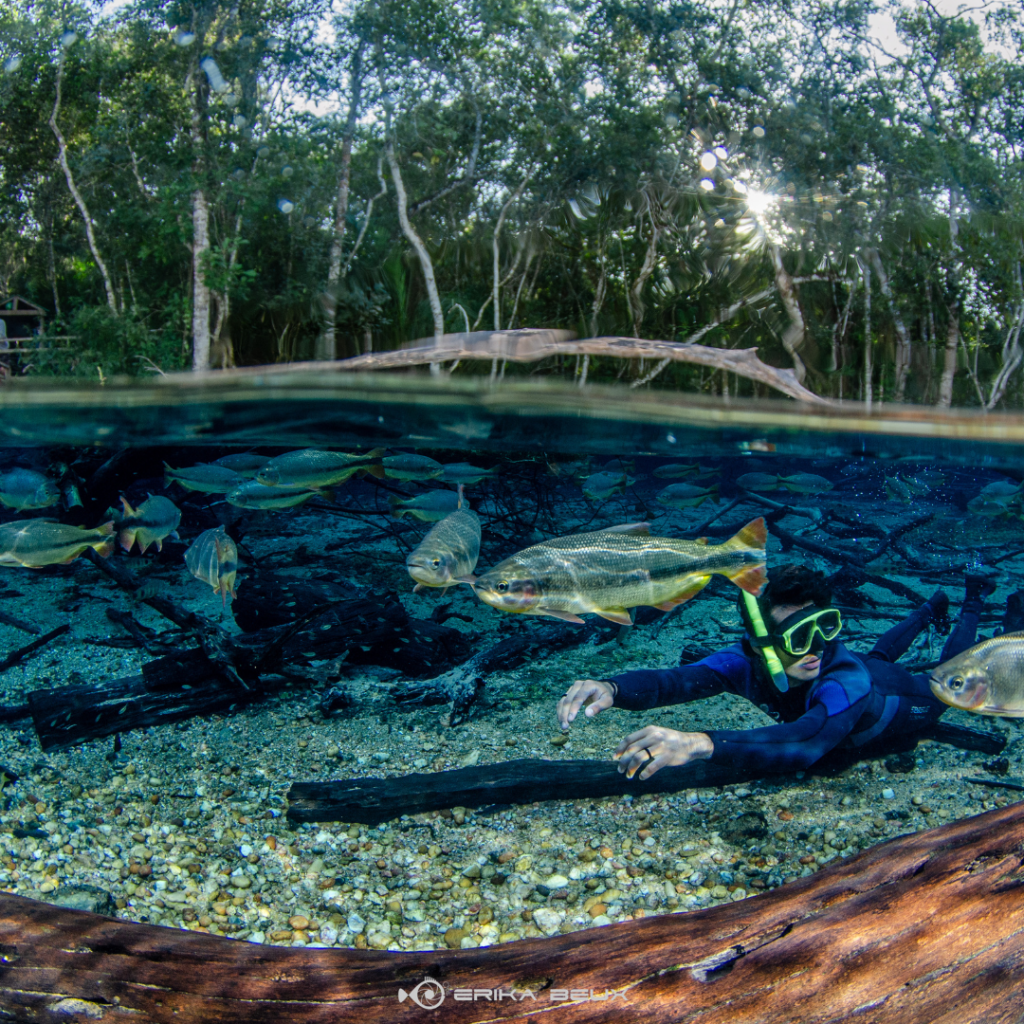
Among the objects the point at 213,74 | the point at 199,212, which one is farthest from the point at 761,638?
the point at 213,74

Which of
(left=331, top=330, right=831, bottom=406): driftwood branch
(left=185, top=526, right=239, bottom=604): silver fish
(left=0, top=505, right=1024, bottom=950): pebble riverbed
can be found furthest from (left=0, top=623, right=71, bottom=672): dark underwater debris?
(left=331, top=330, right=831, bottom=406): driftwood branch

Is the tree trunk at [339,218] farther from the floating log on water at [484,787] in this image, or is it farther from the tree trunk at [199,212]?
the floating log on water at [484,787]

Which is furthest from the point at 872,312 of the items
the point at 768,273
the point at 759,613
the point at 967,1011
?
the point at 967,1011

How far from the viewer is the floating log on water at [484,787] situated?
516 cm

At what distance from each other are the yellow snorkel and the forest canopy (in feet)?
38.3

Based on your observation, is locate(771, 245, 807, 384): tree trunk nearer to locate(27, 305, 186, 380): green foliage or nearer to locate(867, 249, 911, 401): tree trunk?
locate(867, 249, 911, 401): tree trunk

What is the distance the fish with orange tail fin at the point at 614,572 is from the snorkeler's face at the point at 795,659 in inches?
32.3

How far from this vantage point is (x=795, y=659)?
17.4 ft

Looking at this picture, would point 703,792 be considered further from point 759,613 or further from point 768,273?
point 768,273

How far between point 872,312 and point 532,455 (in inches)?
418

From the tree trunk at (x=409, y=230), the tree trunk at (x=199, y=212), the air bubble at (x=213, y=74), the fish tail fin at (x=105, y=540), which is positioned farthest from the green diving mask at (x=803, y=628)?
the air bubble at (x=213, y=74)

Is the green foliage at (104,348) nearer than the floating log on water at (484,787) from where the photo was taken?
No

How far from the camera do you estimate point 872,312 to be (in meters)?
17.1

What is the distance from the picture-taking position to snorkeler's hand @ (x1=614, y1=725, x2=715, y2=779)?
401 cm
